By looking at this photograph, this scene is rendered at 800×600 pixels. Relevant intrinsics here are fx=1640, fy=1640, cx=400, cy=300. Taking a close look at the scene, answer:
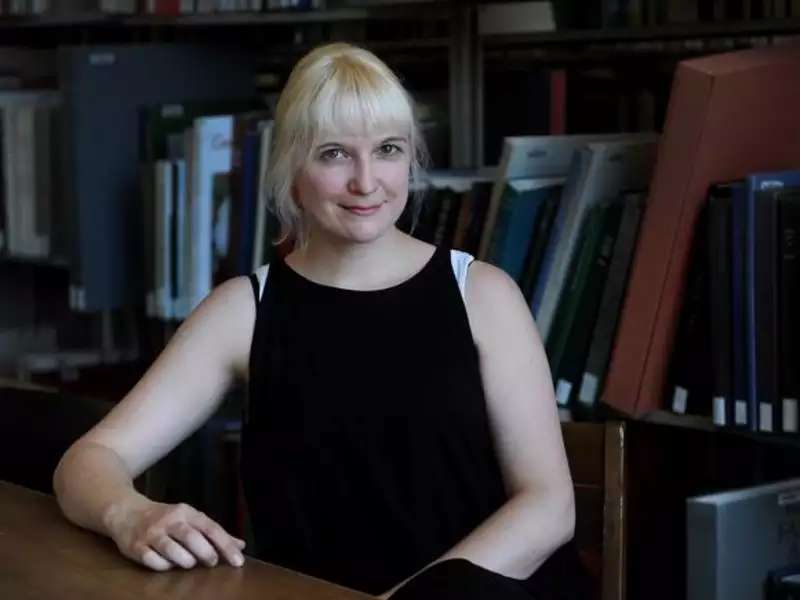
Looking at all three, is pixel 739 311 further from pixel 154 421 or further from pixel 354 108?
pixel 154 421

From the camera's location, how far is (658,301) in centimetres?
242

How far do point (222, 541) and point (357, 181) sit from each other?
0.51 m

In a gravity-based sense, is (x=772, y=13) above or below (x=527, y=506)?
above

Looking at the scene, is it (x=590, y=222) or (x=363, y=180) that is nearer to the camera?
(x=363, y=180)

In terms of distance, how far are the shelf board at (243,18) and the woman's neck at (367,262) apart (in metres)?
1.23

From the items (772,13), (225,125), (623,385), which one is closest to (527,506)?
(623,385)

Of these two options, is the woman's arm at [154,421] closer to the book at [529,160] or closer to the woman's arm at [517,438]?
the woman's arm at [517,438]

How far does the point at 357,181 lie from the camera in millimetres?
1902

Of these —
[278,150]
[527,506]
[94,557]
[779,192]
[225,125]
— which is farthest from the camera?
[225,125]

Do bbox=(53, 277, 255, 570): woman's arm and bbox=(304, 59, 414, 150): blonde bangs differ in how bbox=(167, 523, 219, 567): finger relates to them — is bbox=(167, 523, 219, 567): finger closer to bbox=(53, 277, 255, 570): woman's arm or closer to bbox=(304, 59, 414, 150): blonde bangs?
bbox=(53, 277, 255, 570): woman's arm

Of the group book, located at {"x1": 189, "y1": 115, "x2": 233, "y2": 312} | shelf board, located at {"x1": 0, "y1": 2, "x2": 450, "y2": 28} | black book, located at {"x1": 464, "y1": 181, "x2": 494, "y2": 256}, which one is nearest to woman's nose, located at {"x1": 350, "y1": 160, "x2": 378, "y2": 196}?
black book, located at {"x1": 464, "y1": 181, "x2": 494, "y2": 256}

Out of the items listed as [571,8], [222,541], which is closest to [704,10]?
[571,8]

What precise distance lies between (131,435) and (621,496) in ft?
1.86

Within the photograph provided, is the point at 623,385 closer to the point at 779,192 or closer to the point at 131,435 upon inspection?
the point at 779,192
